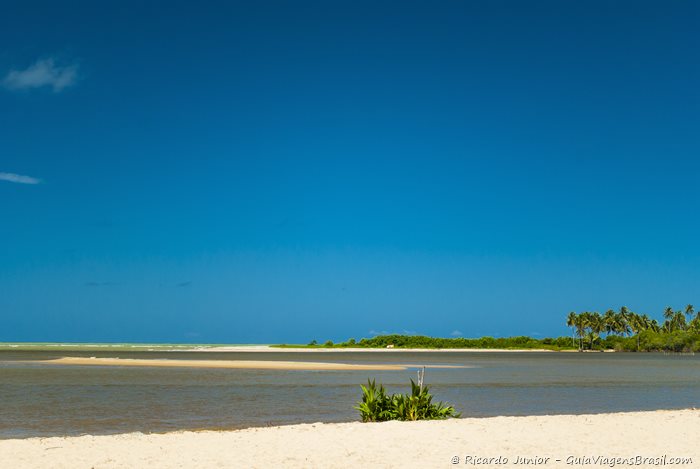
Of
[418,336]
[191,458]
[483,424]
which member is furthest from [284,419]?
[418,336]

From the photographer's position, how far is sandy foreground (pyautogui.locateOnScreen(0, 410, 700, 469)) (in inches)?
557

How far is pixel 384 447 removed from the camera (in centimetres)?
1589

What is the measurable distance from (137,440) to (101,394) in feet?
57.6

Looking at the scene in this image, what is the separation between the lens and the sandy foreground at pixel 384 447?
1416cm

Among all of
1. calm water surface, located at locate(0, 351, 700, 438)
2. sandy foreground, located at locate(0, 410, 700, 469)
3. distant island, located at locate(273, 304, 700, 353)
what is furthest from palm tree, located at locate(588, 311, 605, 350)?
sandy foreground, located at locate(0, 410, 700, 469)

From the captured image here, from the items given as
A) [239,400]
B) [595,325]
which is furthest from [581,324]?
[239,400]

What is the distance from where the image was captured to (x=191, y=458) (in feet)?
48.1

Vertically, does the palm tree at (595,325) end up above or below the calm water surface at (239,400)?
above

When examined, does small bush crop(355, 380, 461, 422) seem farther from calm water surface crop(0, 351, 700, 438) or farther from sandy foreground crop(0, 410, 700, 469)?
calm water surface crop(0, 351, 700, 438)

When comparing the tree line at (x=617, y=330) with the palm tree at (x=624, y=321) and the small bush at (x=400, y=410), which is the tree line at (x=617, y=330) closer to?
the palm tree at (x=624, y=321)

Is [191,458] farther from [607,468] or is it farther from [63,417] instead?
[63,417]

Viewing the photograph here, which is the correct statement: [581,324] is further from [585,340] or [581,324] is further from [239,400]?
[239,400]

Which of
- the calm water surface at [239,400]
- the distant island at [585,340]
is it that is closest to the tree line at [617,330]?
the distant island at [585,340]

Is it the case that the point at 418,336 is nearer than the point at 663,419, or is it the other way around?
the point at 663,419
